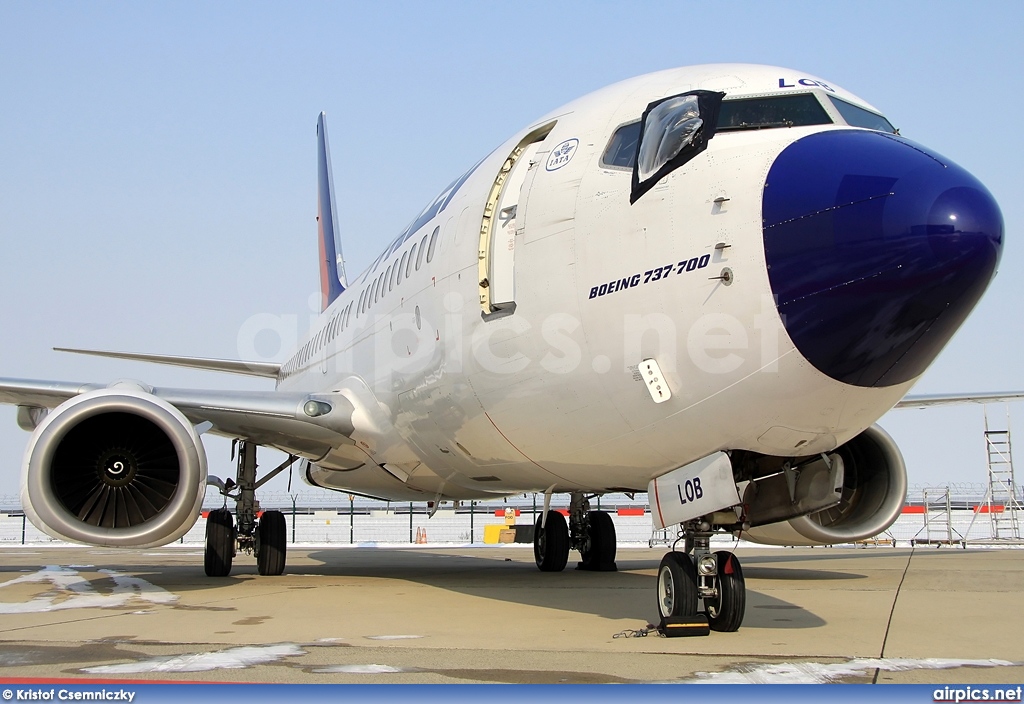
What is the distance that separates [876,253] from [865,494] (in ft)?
17.6

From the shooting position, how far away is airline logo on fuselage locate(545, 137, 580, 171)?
23.6 feet

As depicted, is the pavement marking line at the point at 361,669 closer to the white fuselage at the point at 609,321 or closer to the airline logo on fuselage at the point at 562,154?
the white fuselage at the point at 609,321

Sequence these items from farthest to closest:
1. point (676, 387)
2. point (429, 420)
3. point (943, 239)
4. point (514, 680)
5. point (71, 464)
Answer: point (71, 464)
point (429, 420)
point (676, 387)
point (943, 239)
point (514, 680)

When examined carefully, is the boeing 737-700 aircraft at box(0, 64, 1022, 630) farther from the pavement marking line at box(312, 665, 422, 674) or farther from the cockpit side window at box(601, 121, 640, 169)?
the pavement marking line at box(312, 665, 422, 674)

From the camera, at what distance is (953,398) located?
13617 millimetres

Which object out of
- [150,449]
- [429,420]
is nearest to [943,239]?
[429,420]

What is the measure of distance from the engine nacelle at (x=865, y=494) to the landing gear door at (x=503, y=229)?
3926 millimetres

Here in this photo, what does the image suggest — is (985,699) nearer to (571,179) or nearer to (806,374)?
(806,374)

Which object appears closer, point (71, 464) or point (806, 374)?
point (806, 374)

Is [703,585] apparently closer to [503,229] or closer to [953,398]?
[503,229]

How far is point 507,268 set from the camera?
7.44m

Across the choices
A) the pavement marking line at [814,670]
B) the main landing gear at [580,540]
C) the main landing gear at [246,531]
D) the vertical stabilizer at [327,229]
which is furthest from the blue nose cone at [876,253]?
the vertical stabilizer at [327,229]

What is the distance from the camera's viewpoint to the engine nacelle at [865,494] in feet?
31.5

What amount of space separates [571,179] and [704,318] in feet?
5.75
